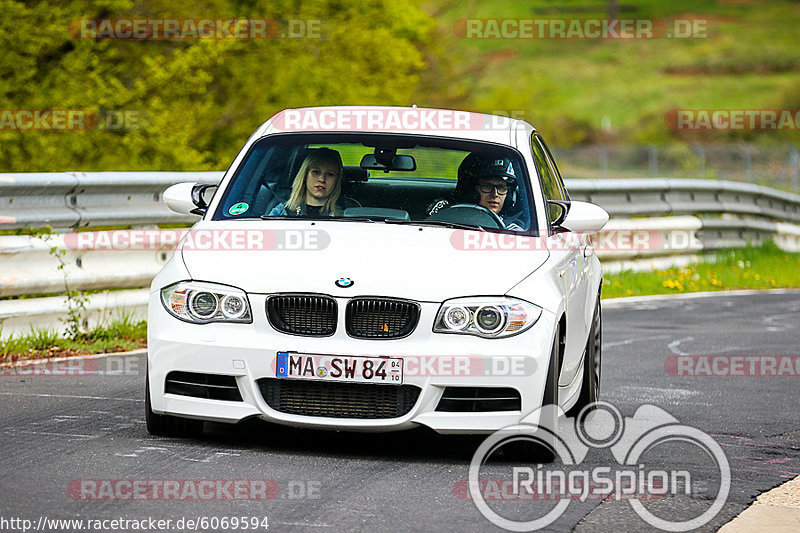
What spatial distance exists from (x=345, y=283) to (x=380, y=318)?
8.7 inches

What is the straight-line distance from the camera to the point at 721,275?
18.7 m

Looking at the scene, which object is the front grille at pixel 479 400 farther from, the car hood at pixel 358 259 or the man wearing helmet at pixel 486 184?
the man wearing helmet at pixel 486 184

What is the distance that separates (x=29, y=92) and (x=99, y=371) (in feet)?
38.0

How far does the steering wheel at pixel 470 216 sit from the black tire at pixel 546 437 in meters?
0.94

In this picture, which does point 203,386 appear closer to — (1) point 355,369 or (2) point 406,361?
(1) point 355,369

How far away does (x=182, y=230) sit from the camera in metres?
11.5

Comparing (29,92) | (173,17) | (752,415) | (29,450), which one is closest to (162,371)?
(29,450)

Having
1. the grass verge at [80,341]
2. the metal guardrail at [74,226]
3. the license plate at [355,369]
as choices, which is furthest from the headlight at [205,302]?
the metal guardrail at [74,226]

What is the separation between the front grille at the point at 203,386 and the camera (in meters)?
6.29

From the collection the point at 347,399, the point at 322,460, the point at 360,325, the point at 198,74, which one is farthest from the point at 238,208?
the point at 198,74

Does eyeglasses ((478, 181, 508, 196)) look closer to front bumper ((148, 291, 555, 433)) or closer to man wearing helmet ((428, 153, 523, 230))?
man wearing helmet ((428, 153, 523, 230))

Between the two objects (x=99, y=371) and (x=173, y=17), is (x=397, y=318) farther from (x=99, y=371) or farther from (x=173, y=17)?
(x=173, y=17)

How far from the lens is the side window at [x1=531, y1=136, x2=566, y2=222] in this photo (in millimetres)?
7773

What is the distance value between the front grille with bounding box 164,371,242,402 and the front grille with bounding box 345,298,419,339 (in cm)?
60
